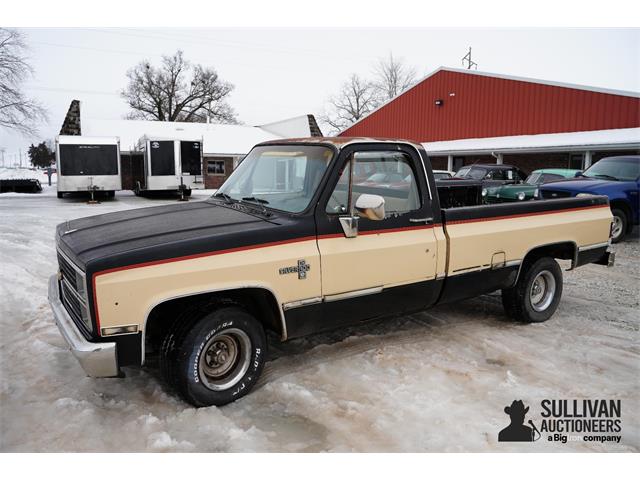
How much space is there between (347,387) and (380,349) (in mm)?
840

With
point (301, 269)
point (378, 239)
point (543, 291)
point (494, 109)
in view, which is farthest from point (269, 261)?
point (494, 109)

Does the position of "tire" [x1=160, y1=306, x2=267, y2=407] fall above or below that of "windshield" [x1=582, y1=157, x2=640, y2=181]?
below

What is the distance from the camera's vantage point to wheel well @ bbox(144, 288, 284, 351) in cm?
368

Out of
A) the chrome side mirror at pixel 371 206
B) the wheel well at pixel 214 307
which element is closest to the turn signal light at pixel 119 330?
the wheel well at pixel 214 307

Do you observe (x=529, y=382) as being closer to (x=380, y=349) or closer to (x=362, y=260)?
(x=380, y=349)

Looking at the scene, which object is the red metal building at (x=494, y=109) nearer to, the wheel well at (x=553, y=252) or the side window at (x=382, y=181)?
the wheel well at (x=553, y=252)

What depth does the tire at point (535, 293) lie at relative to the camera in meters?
5.54

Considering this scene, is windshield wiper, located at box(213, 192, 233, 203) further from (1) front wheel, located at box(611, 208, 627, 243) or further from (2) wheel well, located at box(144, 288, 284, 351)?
(1) front wheel, located at box(611, 208, 627, 243)

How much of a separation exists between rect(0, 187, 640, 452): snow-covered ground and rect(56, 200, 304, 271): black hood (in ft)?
3.76

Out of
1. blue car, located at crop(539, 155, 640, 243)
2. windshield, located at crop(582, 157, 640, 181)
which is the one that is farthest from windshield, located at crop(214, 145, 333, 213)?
windshield, located at crop(582, 157, 640, 181)

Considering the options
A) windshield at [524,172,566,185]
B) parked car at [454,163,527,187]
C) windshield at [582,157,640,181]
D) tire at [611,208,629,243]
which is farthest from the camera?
parked car at [454,163,527,187]

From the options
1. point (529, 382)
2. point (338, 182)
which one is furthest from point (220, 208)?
point (529, 382)

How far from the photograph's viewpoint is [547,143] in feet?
68.0

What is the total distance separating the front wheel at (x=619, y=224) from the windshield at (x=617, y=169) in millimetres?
1011
